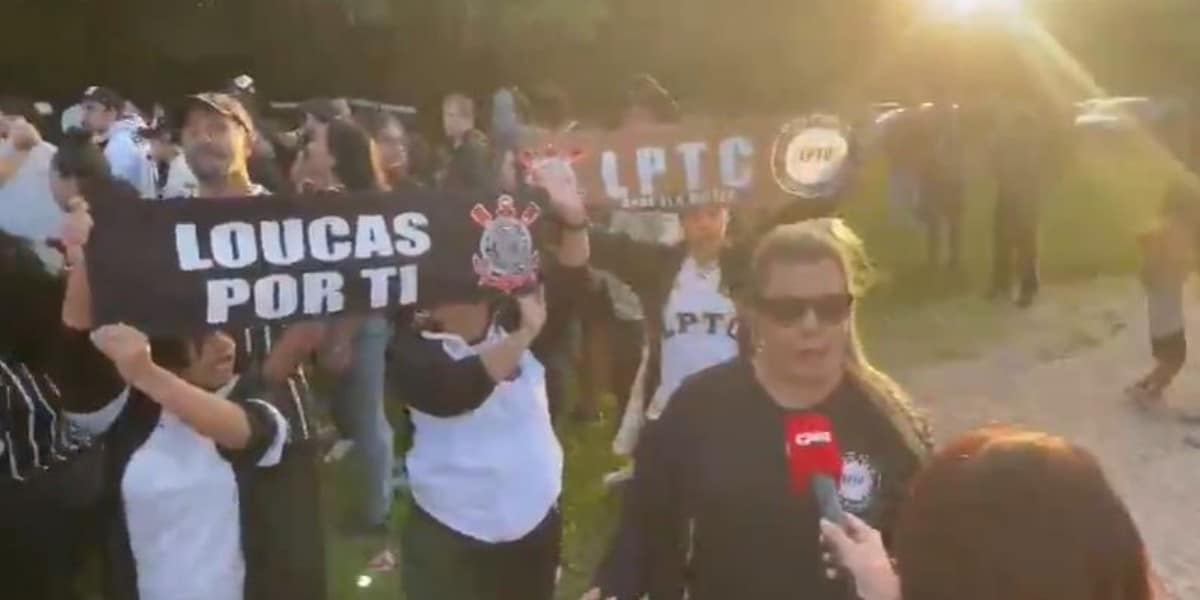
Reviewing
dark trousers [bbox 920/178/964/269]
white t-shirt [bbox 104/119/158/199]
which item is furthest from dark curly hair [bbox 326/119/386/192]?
dark trousers [bbox 920/178/964/269]

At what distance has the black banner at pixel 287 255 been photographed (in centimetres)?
397

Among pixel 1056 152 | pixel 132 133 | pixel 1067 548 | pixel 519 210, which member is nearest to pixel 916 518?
pixel 1067 548

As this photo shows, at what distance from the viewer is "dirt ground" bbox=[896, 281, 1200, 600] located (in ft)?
24.7

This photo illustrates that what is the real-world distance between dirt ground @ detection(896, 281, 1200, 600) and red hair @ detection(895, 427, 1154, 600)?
461cm

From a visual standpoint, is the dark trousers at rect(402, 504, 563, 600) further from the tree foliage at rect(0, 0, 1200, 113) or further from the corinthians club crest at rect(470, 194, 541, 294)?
the tree foliage at rect(0, 0, 1200, 113)

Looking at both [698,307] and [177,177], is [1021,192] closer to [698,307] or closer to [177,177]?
[177,177]

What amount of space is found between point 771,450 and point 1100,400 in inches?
264

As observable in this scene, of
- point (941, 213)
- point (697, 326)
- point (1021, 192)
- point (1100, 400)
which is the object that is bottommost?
point (1100, 400)

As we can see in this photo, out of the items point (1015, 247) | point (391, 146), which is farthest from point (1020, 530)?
point (1015, 247)

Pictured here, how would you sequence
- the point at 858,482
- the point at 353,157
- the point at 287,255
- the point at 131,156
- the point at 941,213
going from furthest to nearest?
the point at 941,213 → the point at 131,156 → the point at 353,157 → the point at 287,255 → the point at 858,482

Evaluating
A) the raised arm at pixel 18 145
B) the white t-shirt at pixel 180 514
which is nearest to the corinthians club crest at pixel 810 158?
the white t-shirt at pixel 180 514

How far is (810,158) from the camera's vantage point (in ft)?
19.5

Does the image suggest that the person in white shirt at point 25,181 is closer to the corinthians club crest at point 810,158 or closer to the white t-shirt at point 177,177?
the white t-shirt at point 177,177

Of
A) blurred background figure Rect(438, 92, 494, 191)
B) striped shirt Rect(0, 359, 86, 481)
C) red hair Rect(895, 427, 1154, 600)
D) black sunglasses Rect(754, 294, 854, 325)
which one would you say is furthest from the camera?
blurred background figure Rect(438, 92, 494, 191)
